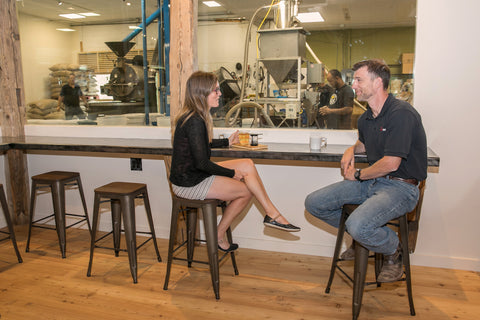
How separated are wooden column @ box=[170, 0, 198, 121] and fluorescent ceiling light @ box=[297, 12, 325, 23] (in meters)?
0.88

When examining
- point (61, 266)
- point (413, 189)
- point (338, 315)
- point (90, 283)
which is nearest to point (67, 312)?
point (90, 283)

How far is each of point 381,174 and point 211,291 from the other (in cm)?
130

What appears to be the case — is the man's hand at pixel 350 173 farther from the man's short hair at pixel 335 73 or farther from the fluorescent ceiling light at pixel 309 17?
the fluorescent ceiling light at pixel 309 17

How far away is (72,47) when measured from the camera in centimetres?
390

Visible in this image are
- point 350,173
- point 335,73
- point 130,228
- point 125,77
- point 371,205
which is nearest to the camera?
point 371,205

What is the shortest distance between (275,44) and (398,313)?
217 centimetres

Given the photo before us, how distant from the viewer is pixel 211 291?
261 cm

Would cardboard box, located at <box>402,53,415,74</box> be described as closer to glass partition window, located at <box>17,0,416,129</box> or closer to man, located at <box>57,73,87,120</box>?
glass partition window, located at <box>17,0,416,129</box>

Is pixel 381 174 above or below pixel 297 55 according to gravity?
below

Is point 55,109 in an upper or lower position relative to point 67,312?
upper

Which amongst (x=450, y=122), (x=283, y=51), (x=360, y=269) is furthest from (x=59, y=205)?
(x=450, y=122)

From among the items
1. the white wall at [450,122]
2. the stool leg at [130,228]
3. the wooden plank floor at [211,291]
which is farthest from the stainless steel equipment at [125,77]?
the white wall at [450,122]

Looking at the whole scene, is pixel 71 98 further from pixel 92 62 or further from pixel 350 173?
pixel 350 173

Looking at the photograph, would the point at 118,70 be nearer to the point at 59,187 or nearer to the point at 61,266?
the point at 59,187
